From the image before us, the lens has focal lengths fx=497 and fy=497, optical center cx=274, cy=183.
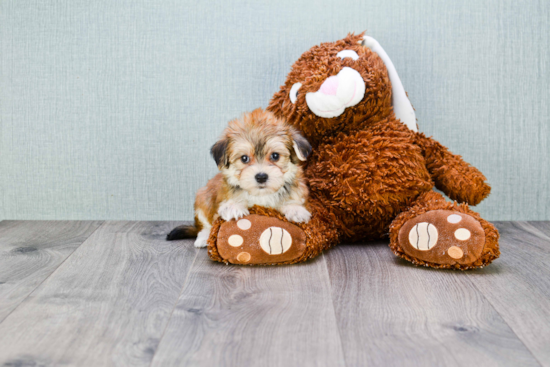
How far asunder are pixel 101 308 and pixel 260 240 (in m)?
0.54

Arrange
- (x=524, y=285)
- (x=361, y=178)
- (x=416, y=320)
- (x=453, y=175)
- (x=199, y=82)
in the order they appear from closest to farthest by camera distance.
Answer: (x=416, y=320) → (x=524, y=285) → (x=361, y=178) → (x=453, y=175) → (x=199, y=82)

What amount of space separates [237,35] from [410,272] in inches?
52.5

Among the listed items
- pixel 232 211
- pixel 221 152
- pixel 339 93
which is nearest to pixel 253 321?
pixel 232 211


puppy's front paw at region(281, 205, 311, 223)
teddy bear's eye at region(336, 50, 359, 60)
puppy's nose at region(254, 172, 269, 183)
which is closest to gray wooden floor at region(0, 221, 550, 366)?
puppy's front paw at region(281, 205, 311, 223)

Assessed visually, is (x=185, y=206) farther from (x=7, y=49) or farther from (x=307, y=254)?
(x=7, y=49)

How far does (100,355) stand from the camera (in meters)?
1.08

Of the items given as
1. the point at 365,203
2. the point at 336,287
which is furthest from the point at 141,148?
the point at 336,287

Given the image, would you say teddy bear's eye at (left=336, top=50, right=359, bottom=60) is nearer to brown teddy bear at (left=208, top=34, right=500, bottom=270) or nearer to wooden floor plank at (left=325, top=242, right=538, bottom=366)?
brown teddy bear at (left=208, top=34, right=500, bottom=270)

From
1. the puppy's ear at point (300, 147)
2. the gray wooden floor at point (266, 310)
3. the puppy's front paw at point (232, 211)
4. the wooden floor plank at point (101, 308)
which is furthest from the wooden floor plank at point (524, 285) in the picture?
the wooden floor plank at point (101, 308)

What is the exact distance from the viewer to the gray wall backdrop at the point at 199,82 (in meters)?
2.28

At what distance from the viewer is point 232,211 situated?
1.69 m

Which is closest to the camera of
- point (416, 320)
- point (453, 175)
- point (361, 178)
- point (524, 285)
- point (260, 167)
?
point (416, 320)

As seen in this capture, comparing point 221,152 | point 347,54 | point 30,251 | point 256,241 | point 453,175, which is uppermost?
point 347,54

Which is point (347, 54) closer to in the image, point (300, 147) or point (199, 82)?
point (300, 147)
